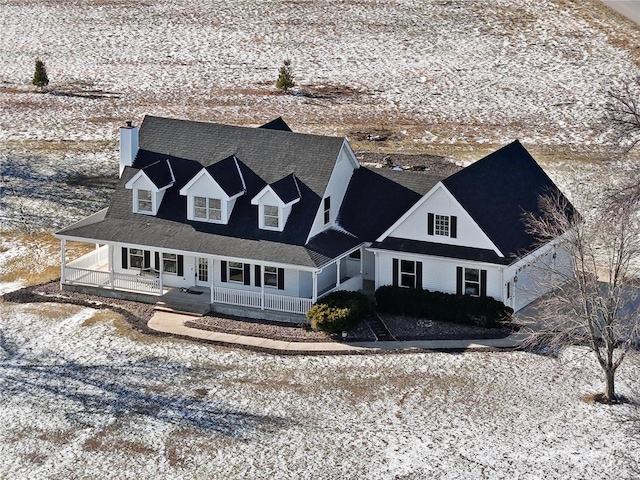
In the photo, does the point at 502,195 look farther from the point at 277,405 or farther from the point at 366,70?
the point at 366,70

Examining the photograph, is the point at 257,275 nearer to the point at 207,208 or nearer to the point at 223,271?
the point at 223,271

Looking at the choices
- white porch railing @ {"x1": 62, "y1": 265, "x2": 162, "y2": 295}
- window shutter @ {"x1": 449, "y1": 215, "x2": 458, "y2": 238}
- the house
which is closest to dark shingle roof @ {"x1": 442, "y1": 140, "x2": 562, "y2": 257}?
the house

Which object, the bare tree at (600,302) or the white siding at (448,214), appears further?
the white siding at (448,214)

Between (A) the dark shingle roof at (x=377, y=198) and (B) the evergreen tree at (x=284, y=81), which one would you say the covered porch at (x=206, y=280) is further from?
(B) the evergreen tree at (x=284, y=81)

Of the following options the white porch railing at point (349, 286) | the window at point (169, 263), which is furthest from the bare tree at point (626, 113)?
the window at point (169, 263)

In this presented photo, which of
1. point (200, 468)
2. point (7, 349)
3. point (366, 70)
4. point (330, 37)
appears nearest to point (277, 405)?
point (200, 468)

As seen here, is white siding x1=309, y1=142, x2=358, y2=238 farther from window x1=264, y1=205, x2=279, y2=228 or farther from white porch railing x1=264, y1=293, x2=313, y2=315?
white porch railing x1=264, y1=293, x2=313, y2=315

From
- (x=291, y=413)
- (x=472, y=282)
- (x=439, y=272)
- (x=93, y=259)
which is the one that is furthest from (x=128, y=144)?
(x=291, y=413)
